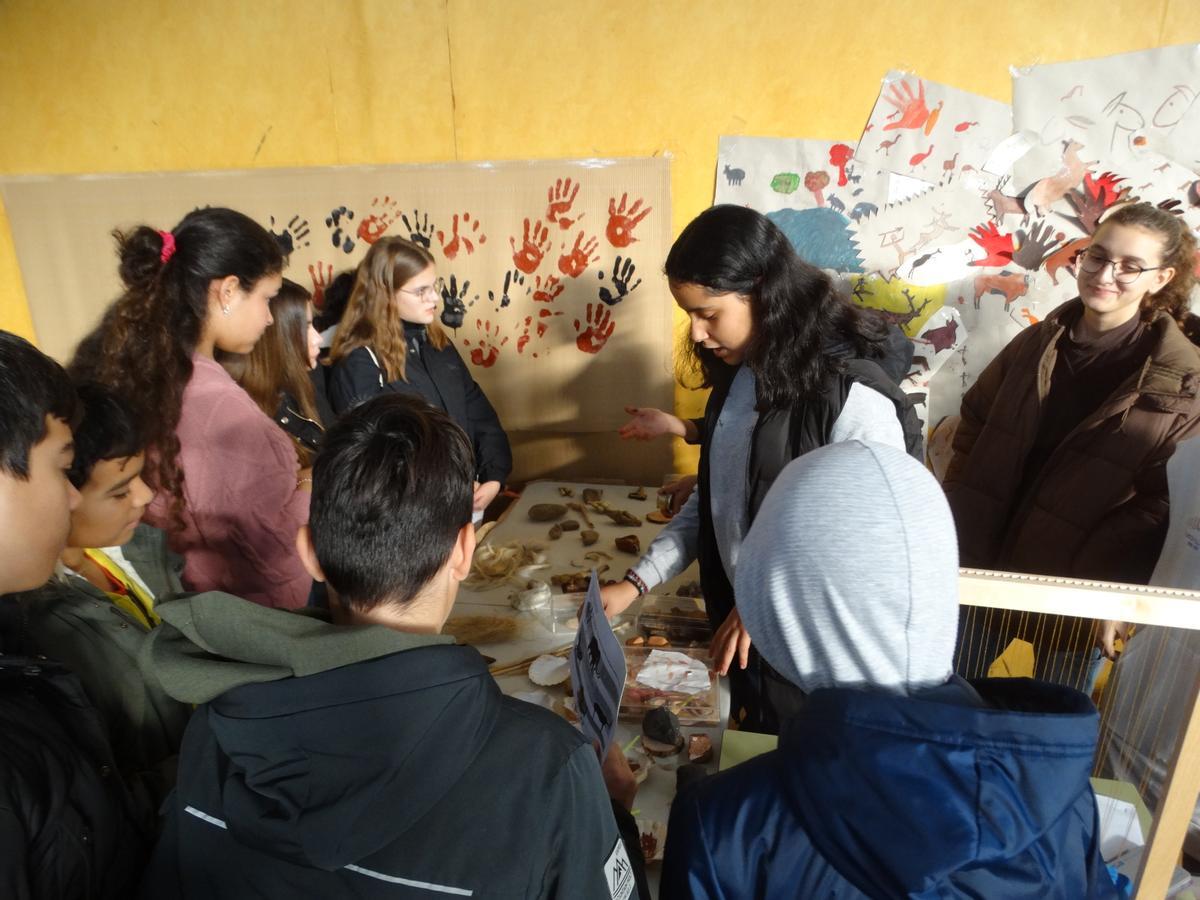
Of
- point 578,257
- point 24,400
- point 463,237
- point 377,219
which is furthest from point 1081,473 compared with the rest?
point 377,219

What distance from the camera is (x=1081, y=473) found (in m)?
1.79

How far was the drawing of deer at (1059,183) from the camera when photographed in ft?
8.01

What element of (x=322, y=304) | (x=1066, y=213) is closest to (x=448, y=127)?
(x=322, y=304)

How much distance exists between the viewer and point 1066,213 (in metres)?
2.48

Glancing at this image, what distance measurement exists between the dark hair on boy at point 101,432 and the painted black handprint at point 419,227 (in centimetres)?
189

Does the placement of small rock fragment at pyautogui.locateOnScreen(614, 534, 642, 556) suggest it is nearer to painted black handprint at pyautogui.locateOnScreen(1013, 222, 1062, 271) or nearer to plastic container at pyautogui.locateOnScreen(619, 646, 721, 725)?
plastic container at pyautogui.locateOnScreen(619, 646, 721, 725)

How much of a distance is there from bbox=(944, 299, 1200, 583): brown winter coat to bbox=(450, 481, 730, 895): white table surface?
0.93m

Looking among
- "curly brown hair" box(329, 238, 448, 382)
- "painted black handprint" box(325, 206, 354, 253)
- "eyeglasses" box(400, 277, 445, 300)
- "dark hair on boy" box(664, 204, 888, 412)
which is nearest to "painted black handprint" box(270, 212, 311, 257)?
"painted black handprint" box(325, 206, 354, 253)

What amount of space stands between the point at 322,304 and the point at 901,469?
2847 millimetres

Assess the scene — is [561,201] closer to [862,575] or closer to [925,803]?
[862,575]

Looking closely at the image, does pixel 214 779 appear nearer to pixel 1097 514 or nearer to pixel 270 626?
pixel 270 626

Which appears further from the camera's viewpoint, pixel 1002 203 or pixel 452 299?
pixel 452 299

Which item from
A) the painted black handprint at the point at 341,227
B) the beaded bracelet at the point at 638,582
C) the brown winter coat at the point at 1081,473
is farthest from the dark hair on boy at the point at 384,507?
the painted black handprint at the point at 341,227

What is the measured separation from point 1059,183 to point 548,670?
8.16 feet
